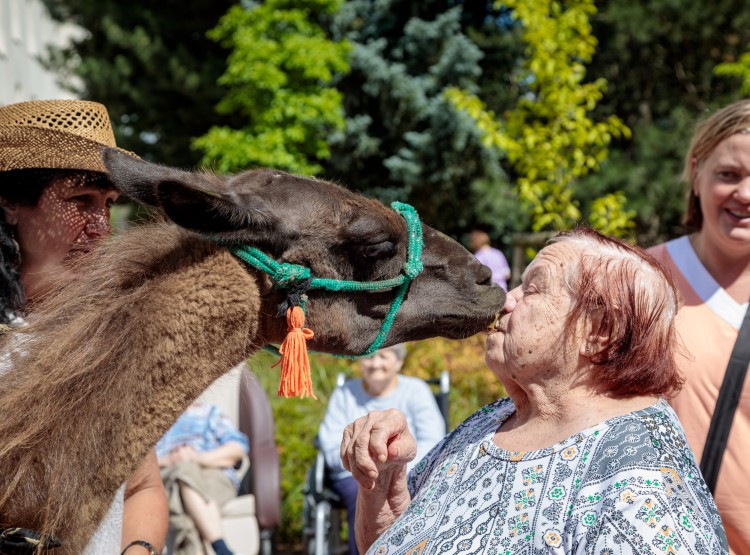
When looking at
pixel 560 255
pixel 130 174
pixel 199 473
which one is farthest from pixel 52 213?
pixel 199 473

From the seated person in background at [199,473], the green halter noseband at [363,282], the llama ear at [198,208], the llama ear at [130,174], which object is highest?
the llama ear at [130,174]

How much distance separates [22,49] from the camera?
28.3m

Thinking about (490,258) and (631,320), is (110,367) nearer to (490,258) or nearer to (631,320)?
(631,320)

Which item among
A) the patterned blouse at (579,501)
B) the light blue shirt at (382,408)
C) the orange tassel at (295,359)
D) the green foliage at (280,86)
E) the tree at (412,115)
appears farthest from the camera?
the tree at (412,115)

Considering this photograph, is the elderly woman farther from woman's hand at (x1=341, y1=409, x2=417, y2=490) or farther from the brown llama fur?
the brown llama fur

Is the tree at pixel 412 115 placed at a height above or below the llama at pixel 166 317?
below

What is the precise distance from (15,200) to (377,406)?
3603 mm

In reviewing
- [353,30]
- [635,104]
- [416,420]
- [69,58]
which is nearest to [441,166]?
[353,30]

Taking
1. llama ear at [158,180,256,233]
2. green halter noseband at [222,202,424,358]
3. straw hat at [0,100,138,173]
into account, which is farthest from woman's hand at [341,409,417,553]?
straw hat at [0,100,138,173]

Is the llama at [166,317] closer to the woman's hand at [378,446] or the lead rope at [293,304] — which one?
the lead rope at [293,304]

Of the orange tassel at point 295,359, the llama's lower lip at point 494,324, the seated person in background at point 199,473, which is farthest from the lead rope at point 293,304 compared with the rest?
the seated person in background at point 199,473

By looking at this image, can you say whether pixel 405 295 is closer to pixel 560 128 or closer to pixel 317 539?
pixel 317 539

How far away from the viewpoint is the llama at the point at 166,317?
1911 mm

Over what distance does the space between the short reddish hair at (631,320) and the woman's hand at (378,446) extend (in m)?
0.55
